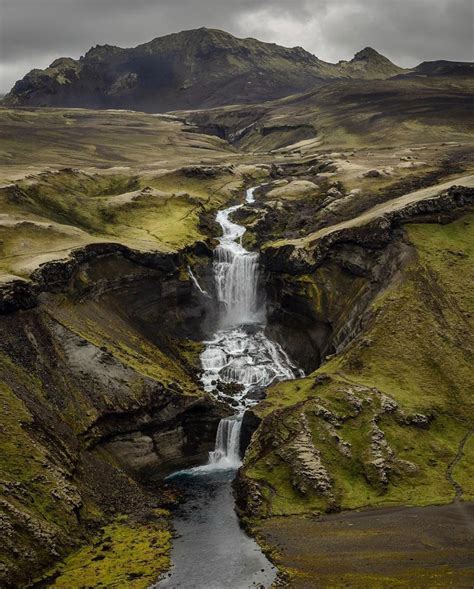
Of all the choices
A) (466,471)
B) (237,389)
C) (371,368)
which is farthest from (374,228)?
(466,471)

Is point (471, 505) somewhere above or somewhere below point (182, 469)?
above

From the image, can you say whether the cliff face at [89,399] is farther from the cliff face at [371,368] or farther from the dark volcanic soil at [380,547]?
the dark volcanic soil at [380,547]

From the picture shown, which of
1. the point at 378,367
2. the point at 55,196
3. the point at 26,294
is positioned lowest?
the point at 378,367

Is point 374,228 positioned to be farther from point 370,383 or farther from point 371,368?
point 370,383

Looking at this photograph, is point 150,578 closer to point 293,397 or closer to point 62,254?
point 293,397

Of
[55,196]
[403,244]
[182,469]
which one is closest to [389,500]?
[182,469]
